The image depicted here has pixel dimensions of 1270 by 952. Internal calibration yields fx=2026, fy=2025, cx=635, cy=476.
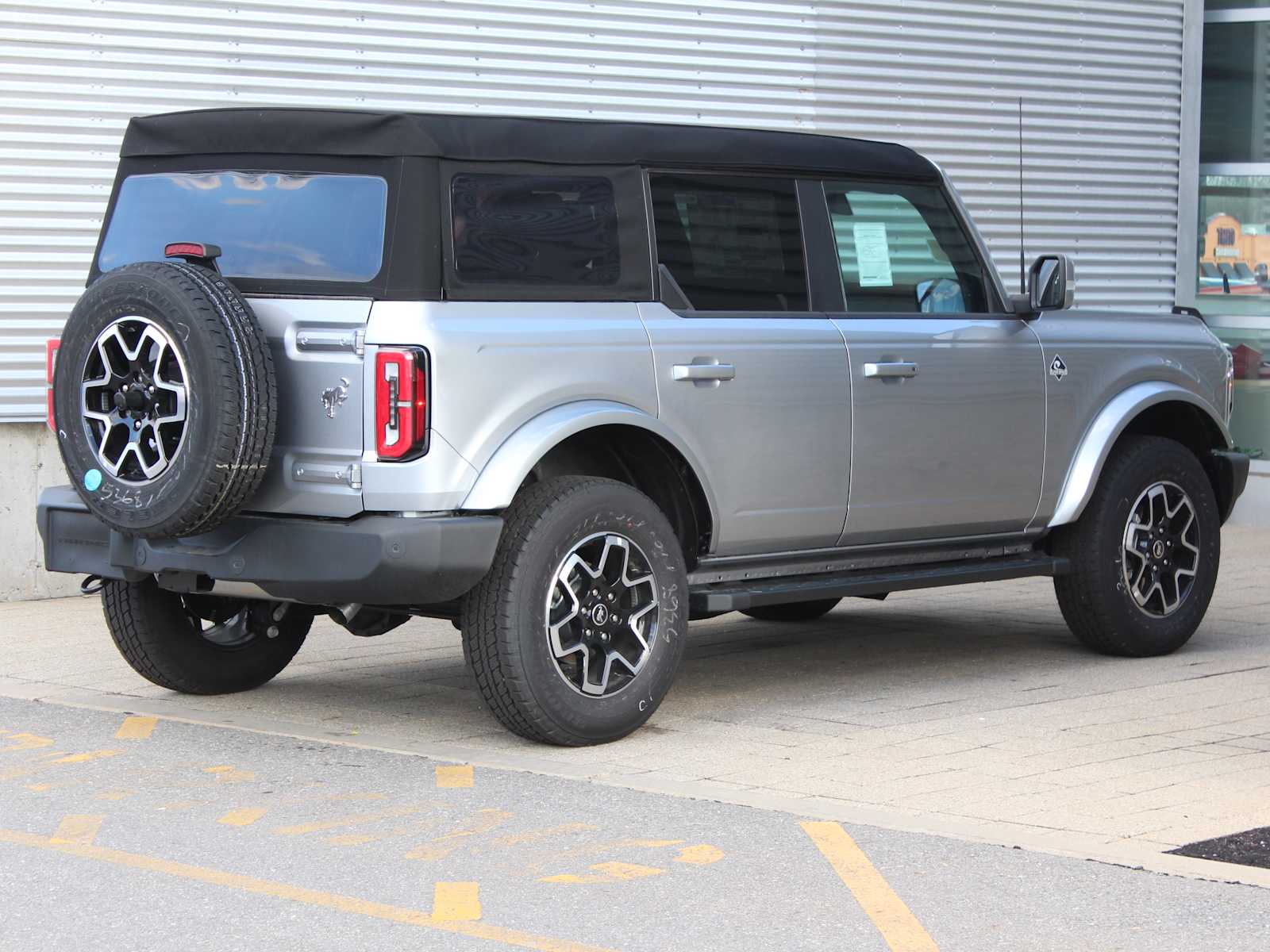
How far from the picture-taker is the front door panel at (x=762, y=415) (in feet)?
22.7

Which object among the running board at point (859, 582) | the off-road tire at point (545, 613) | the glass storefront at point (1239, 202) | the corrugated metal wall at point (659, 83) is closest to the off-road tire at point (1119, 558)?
the running board at point (859, 582)

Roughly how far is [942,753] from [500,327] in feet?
6.52

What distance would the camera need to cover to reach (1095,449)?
324 inches

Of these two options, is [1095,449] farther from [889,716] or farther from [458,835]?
[458,835]

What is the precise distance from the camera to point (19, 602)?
422 inches

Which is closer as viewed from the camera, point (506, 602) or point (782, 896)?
point (782, 896)

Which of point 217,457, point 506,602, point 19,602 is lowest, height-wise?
point 19,602

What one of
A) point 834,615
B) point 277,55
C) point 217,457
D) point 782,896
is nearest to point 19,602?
point 277,55

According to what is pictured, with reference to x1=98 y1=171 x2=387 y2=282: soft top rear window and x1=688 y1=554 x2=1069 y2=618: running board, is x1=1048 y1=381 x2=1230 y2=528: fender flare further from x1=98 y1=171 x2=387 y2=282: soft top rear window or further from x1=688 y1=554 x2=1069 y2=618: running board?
x1=98 y1=171 x2=387 y2=282: soft top rear window

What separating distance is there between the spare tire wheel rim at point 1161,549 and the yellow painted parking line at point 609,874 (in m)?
3.87

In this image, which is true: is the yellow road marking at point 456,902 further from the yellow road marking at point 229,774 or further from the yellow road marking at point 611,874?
the yellow road marking at point 229,774

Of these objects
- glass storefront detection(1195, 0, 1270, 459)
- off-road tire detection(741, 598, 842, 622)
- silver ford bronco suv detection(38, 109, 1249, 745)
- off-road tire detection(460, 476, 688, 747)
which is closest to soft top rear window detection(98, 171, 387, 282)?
silver ford bronco suv detection(38, 109, 1249, 745)

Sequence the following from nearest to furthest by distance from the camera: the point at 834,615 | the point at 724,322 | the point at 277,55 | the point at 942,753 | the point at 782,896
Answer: the point at 782,896, the point at 942,753, the point at 724,322, the point at 834,615, the point at 277,55

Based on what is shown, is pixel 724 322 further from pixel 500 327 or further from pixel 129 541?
pixel 129 541
